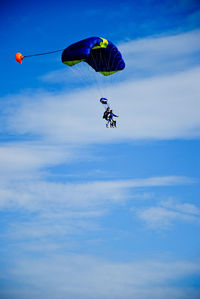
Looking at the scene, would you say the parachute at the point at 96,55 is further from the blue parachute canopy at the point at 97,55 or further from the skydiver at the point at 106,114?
the skydiver at the point at 106,114

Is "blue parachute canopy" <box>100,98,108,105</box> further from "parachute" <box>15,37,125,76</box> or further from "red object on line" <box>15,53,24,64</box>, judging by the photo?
"red object on line" <box>15,53,24,64</box>

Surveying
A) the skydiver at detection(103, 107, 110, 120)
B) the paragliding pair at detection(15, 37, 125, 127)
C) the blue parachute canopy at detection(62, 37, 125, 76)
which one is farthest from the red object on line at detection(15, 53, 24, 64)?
the skydiver at detection(103, 107, 110, 120)

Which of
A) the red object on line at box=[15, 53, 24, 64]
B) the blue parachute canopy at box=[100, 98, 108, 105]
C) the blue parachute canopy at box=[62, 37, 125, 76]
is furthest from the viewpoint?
the blue parachute canopy at box=[100, 98, 108, 105]

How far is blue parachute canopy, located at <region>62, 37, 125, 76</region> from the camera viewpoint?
120 feet

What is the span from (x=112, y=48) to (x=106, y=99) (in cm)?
459

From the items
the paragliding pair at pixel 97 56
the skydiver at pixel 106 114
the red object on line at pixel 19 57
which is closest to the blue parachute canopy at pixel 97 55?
the paragliding pair at pixel 97 56

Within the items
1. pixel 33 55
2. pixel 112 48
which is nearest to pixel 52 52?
pixel 33 55

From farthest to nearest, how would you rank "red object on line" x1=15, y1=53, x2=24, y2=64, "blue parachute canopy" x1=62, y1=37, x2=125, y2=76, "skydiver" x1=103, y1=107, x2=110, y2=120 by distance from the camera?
"skydiver" x1=103, y1=107, x2=110, y2=120 < "blue parachute canopy" x1=62, y1=37, x2=125, y2=76 < "red object on line" x1=15, y1=53, x2=24, y2=64

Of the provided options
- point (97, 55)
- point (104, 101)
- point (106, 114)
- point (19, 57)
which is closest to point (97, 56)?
point (97, 55)

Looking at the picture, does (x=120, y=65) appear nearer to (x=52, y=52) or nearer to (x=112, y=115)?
(x=112, y=115)

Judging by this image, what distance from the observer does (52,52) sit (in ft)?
115

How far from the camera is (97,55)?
4112 centimetres

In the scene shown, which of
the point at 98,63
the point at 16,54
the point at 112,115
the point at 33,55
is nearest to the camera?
the point at 33,55

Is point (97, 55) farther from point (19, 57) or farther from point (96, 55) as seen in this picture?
point (19, 57)
